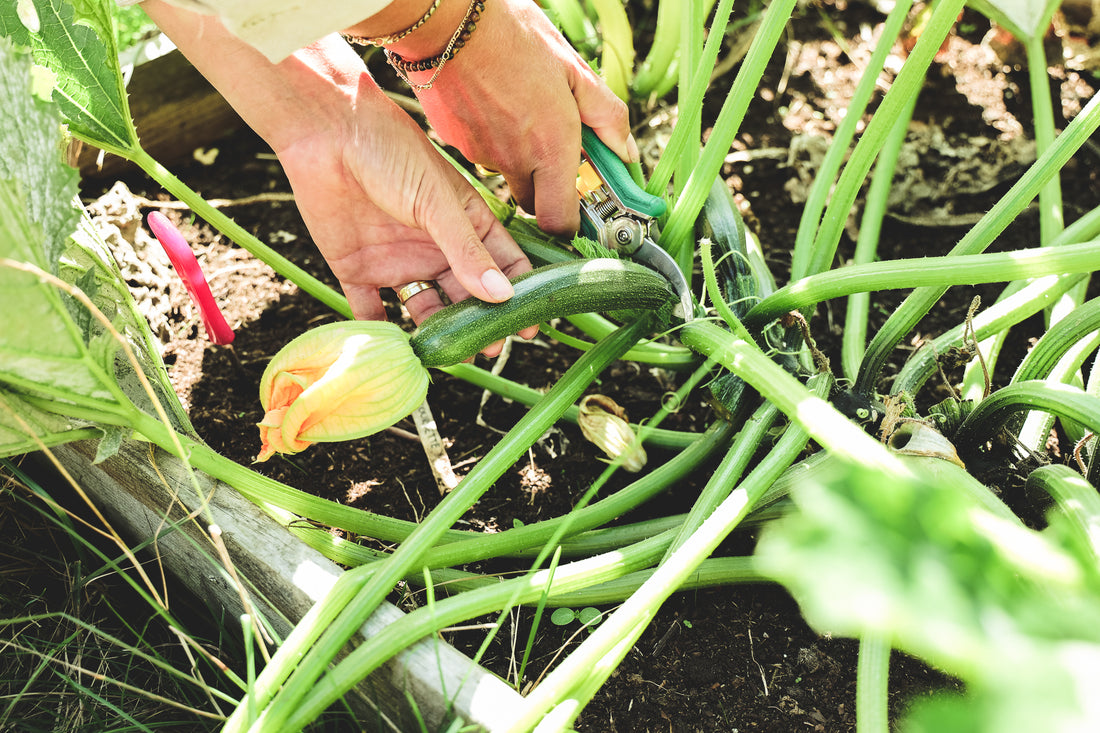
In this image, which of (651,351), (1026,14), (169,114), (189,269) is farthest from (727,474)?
(169,114)

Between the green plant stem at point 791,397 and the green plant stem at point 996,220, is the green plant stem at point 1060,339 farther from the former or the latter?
the green plant stem at point 791,397

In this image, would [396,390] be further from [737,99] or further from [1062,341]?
[1062,341]

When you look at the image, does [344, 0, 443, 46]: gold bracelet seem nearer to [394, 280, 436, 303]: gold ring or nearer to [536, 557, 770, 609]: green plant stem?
[394, 280, 436, 303]: gold ring

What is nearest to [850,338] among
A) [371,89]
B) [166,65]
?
[371,89]

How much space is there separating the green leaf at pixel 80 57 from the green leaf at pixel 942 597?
55.4 inches

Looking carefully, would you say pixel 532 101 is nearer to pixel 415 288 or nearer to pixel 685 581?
pixel 415 288

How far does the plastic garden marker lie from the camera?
1.54m

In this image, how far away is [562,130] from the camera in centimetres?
147

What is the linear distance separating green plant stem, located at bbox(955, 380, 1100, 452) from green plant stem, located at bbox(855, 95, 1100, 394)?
17 cm

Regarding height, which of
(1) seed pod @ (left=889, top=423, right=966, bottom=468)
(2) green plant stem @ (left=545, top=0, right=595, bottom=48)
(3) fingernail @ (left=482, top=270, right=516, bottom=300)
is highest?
(2) green plant stem @ (left=545, top=0, right=595, bottom=48)

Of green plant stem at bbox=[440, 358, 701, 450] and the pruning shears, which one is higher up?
the pruning shears

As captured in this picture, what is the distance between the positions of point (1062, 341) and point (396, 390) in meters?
1.08

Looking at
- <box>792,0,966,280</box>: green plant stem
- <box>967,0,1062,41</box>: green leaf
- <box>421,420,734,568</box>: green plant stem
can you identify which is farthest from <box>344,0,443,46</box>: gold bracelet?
Result: <box>967,0,1062,41</box>: green leaf

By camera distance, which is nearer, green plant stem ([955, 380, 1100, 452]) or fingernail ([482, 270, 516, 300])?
green plant stem ([955, 380, 1100, 452])
